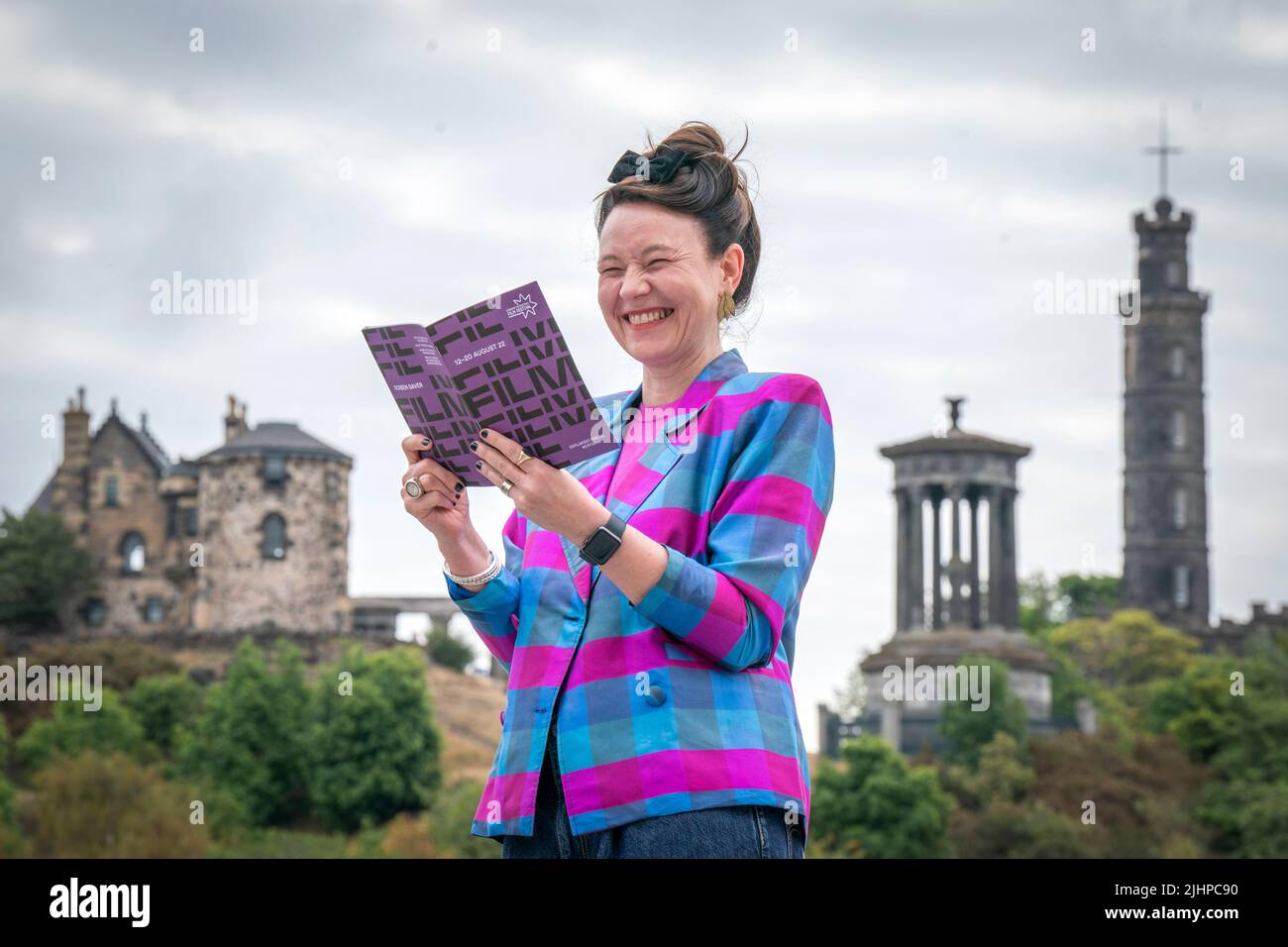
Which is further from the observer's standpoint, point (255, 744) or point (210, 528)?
point (210, 528)

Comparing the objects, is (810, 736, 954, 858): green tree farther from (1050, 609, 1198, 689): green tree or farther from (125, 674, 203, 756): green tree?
(1050, 609, 1198, 689): green tree

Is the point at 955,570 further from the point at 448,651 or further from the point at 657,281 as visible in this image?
the point at 657,281

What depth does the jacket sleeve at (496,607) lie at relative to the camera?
486 cm

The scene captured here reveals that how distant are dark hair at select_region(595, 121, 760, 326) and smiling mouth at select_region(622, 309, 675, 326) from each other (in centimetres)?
18

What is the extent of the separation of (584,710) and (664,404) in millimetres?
844

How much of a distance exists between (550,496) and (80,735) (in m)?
66.3

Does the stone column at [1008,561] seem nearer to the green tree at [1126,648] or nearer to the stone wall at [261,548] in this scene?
the green tree at [1126,648]

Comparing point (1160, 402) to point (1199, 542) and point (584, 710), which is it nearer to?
point (1199, 542)

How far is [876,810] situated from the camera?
6097 cm

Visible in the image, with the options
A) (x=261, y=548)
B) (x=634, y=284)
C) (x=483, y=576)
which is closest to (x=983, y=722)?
(x=261, y=548)

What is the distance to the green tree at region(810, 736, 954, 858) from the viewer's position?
6084 cm

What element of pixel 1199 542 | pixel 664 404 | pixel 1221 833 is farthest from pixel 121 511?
pixel 664 404

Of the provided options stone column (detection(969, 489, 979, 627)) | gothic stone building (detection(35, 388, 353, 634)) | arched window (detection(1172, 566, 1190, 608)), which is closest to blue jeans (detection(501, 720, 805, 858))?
gothic stone building (detection(35, 388, 353, 634))

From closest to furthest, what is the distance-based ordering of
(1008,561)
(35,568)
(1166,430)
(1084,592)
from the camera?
(35,568) → (1008,561) → (1166,430) → (1084,592)
